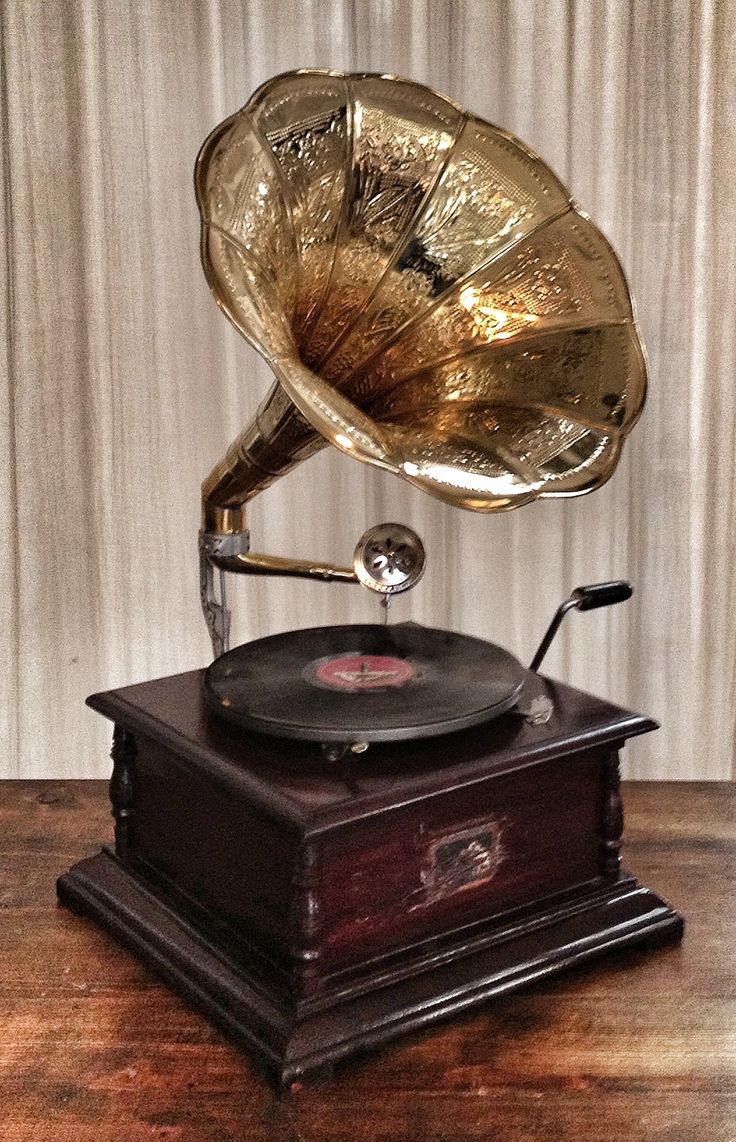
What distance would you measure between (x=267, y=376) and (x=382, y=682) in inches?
28.9

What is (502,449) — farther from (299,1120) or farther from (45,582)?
(45,582)

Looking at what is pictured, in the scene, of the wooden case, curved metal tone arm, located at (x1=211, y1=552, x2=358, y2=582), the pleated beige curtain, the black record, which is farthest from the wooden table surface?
the pleated beige curtain

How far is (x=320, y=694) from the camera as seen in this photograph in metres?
1.20

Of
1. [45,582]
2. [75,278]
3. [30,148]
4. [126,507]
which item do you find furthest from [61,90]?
[45,582]

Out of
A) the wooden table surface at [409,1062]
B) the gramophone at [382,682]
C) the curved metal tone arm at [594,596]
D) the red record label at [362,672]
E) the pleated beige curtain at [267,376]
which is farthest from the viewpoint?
the pleated beige curtain at [267,376]

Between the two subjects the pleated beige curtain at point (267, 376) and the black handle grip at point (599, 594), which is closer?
the black handle grip at point (599, 594)

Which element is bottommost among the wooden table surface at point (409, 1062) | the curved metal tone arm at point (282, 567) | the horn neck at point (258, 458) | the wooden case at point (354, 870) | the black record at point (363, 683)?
the wooden table surface at point (409, 1062)

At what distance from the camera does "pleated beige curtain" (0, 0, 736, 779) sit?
5.62ft

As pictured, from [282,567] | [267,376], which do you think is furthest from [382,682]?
[267,376]

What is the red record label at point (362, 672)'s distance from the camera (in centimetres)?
124

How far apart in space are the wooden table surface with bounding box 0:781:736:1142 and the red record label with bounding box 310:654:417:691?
0.34 m

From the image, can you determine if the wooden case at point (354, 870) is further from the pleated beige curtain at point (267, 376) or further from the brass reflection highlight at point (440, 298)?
Result: the pleated beige curtain at point (267, 376)

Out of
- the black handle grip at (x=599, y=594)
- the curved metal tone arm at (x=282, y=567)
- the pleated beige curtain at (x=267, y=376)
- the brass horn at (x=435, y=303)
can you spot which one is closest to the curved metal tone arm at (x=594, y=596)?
the black handle grip at (x=599, y=594)

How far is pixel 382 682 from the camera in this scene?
4.09ft
